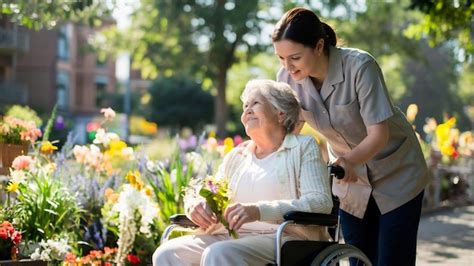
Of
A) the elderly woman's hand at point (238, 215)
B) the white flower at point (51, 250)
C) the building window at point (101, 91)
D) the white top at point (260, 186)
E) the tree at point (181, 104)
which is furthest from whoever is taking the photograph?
the building window at point (101, 91)

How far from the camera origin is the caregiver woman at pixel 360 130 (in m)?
3.61

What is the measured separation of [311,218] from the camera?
11.2 ft

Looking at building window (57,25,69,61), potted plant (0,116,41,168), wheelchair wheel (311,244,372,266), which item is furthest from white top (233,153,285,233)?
building window (57,25,69,61)

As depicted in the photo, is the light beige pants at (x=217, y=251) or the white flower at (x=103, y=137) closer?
the light beige pants at (x=217, y=251)

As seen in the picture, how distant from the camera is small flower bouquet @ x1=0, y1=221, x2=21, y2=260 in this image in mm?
4363

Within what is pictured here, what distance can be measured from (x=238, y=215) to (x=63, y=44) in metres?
45.0

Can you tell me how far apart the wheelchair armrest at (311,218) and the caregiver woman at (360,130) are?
8.3 inches

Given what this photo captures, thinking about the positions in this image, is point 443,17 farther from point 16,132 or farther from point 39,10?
point 16,132

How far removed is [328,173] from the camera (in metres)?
3.63

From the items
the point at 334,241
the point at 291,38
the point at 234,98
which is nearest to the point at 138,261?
the point at 334,241

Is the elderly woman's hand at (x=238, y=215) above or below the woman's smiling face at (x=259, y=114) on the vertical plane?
below

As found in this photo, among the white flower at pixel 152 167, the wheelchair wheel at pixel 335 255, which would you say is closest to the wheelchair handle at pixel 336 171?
the wheelchair wheel at pixel 335 255

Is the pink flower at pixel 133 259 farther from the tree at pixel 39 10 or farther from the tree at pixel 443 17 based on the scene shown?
the tree at pixel 443 17

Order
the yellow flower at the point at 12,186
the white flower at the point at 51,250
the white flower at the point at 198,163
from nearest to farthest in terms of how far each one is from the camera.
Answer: the white flower at the point at 51,250, the yellow flower at the point at 12,186, the white flower at the point at 198,163
